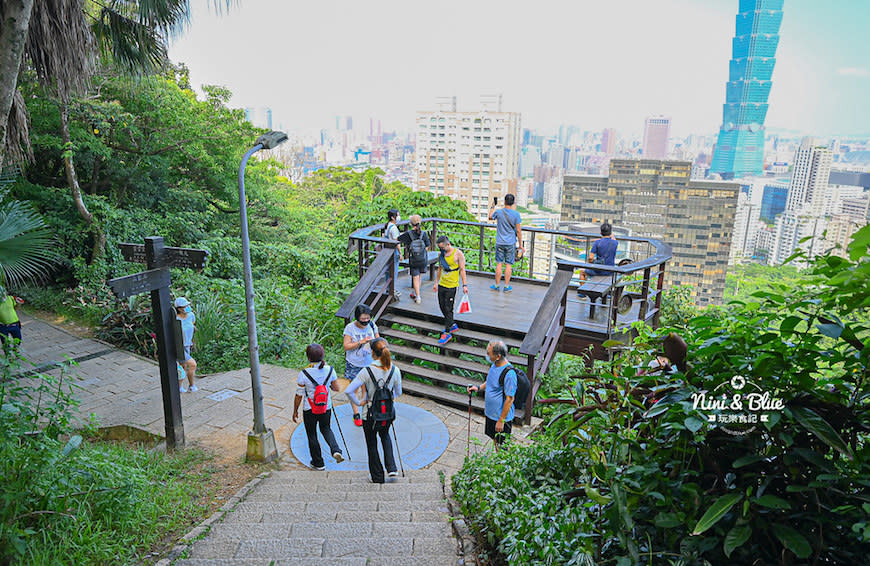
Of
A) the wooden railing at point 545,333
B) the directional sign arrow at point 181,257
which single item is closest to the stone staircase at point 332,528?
the wooden railing at point 545,333

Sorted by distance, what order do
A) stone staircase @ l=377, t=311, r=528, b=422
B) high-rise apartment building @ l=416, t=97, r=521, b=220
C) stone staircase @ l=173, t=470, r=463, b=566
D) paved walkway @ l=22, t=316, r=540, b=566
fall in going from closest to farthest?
stone staircase @ l=173, t=470, r=463, b=566, paved walkway @ l=22, t=316, r=540, b=566, stone staircase @ l=377, t=311, r=528, b=422, high-rise apartment building @ l=416, t=97, r=521, b=220

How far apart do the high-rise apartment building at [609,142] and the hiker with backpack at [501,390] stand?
13961 centimetres

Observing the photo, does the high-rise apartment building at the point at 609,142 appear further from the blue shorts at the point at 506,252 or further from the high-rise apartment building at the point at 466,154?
the blue shorts at the point at 506,252

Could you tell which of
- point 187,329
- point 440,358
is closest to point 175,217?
point 187,329

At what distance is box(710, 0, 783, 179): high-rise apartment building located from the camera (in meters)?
120

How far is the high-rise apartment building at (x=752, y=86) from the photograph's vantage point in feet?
395

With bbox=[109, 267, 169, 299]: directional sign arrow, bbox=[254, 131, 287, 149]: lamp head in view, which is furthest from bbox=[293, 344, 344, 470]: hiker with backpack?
bbox=[254, 131, 287, 149]: lamp head

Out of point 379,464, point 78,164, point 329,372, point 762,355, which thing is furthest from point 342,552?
point 78,164

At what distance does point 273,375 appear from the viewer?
7.80 metres

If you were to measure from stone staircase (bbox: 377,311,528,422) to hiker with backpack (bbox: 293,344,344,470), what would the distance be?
6.70 feet

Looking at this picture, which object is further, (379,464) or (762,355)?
(379,464)

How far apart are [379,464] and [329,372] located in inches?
38.9

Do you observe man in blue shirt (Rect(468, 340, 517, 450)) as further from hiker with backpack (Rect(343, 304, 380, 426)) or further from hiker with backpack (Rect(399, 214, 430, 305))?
hiker with backpack (Rect(399, 214, 430, 305))

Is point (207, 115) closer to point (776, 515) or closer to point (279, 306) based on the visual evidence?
point (279, 306)
